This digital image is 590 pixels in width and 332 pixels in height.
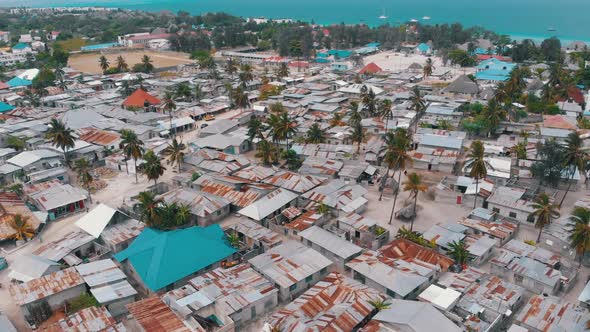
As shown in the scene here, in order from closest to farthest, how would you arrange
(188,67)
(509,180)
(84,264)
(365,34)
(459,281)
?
(459,281)
(84,264)
(509,180)
(188,67)
(365,34)

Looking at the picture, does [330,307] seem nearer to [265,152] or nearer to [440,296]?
[440,296]

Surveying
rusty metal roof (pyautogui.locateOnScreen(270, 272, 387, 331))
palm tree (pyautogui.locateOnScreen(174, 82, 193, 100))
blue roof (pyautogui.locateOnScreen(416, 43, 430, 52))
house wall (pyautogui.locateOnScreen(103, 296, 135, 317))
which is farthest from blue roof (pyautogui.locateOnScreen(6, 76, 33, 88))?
blue roof (pyautogui.locateOnScreen(416, 43, 430, 52))

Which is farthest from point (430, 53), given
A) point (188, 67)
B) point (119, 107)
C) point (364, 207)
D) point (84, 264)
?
point (84, 264)

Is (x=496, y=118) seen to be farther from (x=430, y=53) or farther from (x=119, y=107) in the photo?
(x=430, y=53)

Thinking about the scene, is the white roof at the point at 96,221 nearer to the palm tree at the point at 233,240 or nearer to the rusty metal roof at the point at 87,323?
the rusty metal roof at the point at 87,323

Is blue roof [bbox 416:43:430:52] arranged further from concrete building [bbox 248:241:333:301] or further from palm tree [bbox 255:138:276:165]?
concrete building [bbox 248:241:333:301]
